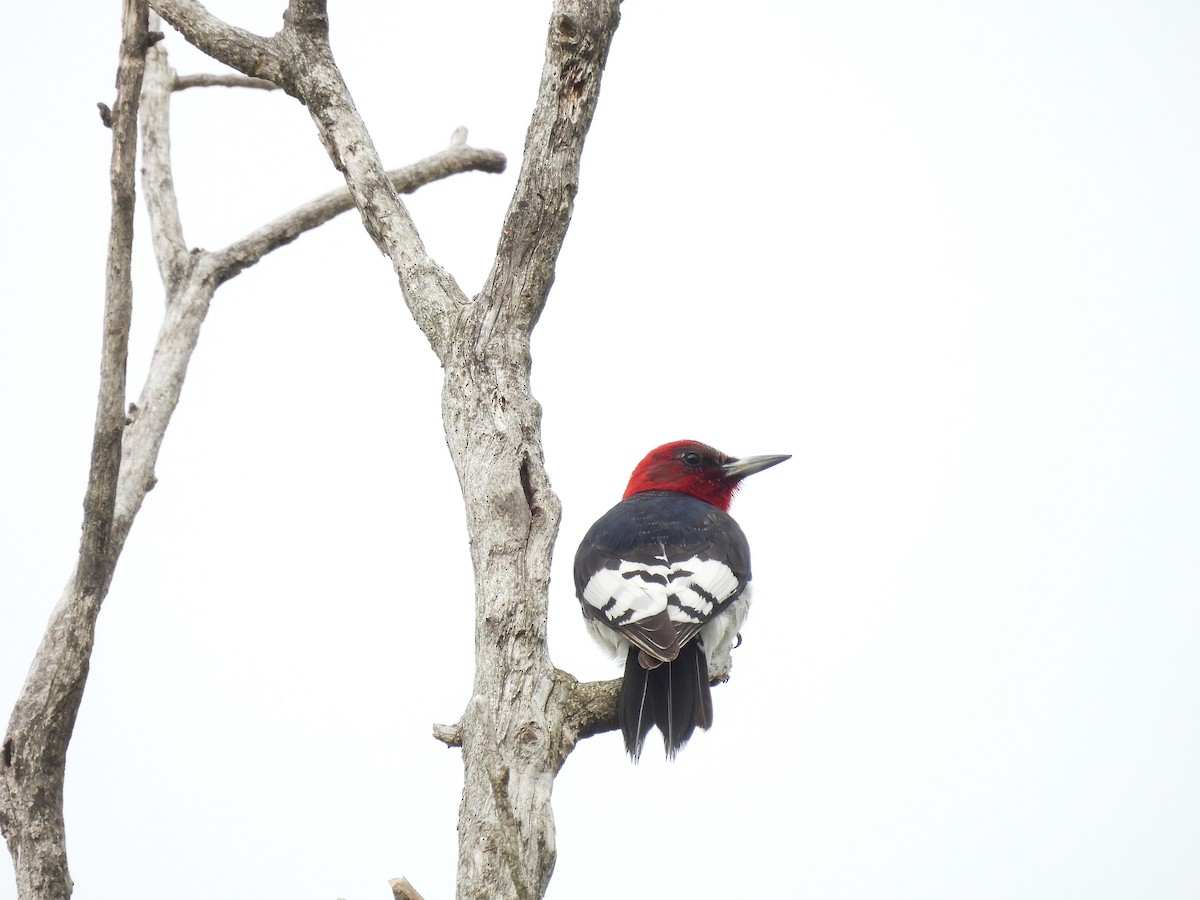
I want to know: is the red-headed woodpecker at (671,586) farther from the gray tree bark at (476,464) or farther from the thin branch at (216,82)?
the thin branch at (216,82)

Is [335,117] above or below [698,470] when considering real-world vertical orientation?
below

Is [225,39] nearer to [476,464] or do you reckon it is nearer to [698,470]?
[476,464]

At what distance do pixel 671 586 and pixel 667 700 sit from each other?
21.6 inches

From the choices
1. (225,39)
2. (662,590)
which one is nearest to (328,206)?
(225,39)

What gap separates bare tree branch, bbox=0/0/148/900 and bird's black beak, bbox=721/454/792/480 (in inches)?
95.9

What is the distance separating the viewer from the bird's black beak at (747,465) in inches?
187

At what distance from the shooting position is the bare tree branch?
286 cm

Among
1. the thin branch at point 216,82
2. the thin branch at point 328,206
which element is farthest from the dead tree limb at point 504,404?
the thin branch at point 216,82

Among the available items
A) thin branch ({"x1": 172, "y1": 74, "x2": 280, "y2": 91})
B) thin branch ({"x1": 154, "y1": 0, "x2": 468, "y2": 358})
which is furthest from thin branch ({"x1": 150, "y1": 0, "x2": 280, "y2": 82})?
thin branch ({"x1": 172, "y1": 74, "x2": 280, "y2": 91})

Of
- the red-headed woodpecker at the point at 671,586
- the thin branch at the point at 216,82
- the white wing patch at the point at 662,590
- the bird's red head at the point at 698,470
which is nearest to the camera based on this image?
the red-headed woodpecker at the point at 671,586

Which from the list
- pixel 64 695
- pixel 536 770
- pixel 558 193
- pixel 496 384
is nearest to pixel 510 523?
pixel 496 384

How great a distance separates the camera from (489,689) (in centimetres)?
241

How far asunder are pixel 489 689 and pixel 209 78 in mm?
3148

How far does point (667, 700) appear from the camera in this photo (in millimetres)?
3109
